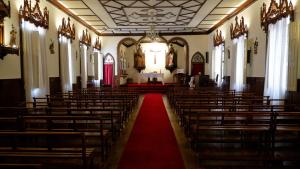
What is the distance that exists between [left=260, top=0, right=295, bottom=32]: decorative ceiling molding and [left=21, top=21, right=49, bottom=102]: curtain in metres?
6.94

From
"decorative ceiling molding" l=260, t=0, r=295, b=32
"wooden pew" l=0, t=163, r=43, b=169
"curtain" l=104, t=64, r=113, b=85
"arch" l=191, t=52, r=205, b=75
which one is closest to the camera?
"wooden pew" l=0, t=163, r=43, b=169

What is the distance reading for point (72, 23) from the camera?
1152cm

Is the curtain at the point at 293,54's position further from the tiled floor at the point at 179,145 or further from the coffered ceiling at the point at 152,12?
the coffered ceiling at the point at 152,12

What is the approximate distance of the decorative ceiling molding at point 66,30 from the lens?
996 centimetres

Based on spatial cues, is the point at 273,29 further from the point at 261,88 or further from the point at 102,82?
the point at 102,82

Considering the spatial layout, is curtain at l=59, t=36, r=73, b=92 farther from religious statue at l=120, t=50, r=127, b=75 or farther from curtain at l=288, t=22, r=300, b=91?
religious statue at l=120, t=50, r=127, b=75

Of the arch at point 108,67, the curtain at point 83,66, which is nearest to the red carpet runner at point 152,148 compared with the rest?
the curtain at point 83,66

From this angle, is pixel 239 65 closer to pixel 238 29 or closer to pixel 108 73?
pixel 238 29

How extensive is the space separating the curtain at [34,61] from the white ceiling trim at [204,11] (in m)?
6.01

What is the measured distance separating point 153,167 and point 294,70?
4.39 m

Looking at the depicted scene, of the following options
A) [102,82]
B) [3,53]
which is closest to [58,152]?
[3,53]

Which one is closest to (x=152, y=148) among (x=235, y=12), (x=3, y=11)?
(x=3, y=11)

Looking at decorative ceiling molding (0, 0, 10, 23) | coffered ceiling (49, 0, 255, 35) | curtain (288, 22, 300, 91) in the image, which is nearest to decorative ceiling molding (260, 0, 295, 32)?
curtain (288, 22, 300, 91)

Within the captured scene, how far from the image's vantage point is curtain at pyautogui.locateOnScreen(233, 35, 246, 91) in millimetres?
9812
